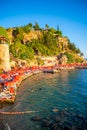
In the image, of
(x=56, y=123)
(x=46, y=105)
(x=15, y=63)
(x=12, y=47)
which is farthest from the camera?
(x=12, y=47)

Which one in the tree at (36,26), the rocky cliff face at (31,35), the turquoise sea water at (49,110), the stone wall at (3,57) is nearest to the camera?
the turquoise sea water at (49,110)

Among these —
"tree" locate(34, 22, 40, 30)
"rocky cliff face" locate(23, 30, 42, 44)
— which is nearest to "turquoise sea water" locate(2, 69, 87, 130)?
"rocky cliff face" locate(23, 30, 42, 44)

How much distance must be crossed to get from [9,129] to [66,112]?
9683 millimetres

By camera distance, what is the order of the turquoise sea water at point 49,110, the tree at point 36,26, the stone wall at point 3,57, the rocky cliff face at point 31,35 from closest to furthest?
the turquoise sea water at point 49,110, the stone wall at point 3,57, the rocky cliff face at point 31,35, the tree at point 36,26

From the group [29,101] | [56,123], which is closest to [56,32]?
[29,101]

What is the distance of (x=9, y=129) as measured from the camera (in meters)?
25.0

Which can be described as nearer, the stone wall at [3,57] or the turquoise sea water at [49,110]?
the turquoise sea water at [49,110]

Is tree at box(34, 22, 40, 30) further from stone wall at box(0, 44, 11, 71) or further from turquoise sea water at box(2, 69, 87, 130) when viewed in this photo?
turquoise sea water at box(2, 69, 87, 130)

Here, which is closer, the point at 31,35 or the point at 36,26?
the point at 31,35

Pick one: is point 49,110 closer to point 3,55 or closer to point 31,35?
point 3,55

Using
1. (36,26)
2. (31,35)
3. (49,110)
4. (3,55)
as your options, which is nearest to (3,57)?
(3,55)

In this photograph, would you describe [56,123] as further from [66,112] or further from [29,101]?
[29,101]

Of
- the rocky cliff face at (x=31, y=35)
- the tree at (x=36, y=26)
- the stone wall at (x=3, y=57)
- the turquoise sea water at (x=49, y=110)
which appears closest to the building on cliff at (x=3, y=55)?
the stone wall at (x=3, y=57)

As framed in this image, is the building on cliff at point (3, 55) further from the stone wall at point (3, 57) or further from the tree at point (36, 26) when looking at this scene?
the tree at point (36, 26)
